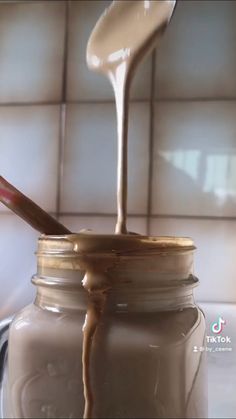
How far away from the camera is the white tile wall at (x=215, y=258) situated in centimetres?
51

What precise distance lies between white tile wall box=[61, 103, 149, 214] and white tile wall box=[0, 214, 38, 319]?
0.18 feet

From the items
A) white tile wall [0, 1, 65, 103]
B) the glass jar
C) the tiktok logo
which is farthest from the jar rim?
white tile wall [0, 1, 65, 103]

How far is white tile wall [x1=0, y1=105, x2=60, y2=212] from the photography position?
55 cm

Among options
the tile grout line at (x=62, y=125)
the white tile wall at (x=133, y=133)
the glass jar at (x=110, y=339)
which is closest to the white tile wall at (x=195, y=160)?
the white tile wall at (x=133, y=133)

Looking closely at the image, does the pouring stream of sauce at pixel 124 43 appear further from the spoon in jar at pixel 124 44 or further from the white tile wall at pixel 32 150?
the white tile wall at pixel 32 150

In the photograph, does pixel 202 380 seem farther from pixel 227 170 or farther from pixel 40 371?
pixel 227 170

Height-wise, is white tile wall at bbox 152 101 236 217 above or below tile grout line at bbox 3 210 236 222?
above

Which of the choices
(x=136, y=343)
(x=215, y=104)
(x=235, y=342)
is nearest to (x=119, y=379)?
(x=136, y=343)

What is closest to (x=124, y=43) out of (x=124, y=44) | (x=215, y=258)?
(x=124, y=44)

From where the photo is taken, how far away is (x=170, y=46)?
54cm

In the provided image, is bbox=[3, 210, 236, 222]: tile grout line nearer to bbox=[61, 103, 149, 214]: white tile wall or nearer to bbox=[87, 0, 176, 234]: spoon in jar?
bbox=[61, 103, 149, 214]: white tile wall

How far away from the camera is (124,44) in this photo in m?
0.41

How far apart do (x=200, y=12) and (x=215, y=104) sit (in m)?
0.11

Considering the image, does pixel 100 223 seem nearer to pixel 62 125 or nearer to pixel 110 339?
pixel 62 125
